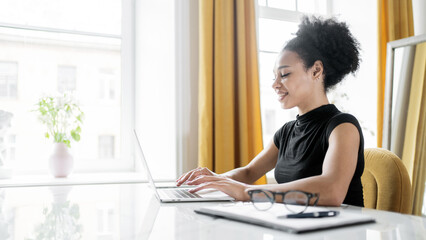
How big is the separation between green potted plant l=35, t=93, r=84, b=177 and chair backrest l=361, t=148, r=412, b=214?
1508mm

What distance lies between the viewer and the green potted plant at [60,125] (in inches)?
85.2

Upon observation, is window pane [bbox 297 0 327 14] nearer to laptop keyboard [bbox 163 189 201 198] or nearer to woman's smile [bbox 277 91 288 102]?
woman's smile [bbox 277 91 288 102]

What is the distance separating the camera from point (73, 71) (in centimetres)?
256

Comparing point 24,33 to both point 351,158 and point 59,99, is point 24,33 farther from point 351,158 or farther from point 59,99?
point 351,158

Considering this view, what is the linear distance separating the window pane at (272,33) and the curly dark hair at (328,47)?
4.28 feet

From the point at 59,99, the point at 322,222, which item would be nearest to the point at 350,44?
the point at 322,222

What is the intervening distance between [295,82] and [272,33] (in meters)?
1.49

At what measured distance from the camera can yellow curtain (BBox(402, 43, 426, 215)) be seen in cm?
245

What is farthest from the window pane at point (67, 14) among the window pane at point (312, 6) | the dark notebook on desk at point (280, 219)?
the dark notebook on desk at point (280, 219)

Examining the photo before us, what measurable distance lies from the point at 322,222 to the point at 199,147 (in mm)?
1451

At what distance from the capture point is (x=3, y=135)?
2139 mm

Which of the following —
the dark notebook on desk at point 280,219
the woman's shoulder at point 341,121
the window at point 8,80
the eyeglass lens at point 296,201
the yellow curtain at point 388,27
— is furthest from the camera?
the yellow curtain at point 388,27

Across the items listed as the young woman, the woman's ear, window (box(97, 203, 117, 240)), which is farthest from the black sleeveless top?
window (box(97, 203, 117, 240))

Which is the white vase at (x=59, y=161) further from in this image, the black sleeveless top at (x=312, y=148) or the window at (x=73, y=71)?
the black sleeveless top at (x=312, y=148)
